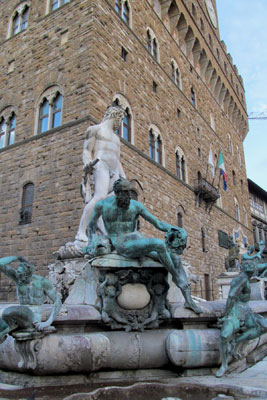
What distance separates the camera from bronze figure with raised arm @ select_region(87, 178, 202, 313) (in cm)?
300

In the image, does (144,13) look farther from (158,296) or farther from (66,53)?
(158,296)

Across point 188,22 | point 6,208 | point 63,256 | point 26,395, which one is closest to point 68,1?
point 6,208

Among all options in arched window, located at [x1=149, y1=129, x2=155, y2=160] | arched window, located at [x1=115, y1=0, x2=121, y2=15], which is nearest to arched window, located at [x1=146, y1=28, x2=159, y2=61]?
arched window, located at [x1=115, y1=0, x2=121, y2=15]

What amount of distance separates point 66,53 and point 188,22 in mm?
11020

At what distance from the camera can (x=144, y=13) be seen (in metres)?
16.0

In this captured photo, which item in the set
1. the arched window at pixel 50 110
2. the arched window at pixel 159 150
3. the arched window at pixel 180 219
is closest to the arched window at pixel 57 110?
the arched window at pixel 50 110

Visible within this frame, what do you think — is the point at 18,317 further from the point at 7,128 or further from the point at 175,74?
the point at 175,74

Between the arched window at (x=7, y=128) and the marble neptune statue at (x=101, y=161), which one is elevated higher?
the arched window at (x=7, y=128)

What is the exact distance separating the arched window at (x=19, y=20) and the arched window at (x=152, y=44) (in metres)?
5.52

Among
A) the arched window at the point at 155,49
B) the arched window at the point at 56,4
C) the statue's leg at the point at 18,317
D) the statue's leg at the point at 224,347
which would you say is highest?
the arched window at the point at 155,49

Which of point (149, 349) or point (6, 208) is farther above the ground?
point (6, 208)

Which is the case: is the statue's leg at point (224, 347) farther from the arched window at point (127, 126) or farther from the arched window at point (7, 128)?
the arched window at point (7, 128)

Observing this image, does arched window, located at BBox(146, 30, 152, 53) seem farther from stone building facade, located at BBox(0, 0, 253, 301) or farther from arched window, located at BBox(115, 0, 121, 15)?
arched window, located at BBox(115, 0, 121, 15)

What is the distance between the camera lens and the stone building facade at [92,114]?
36.0 ft
